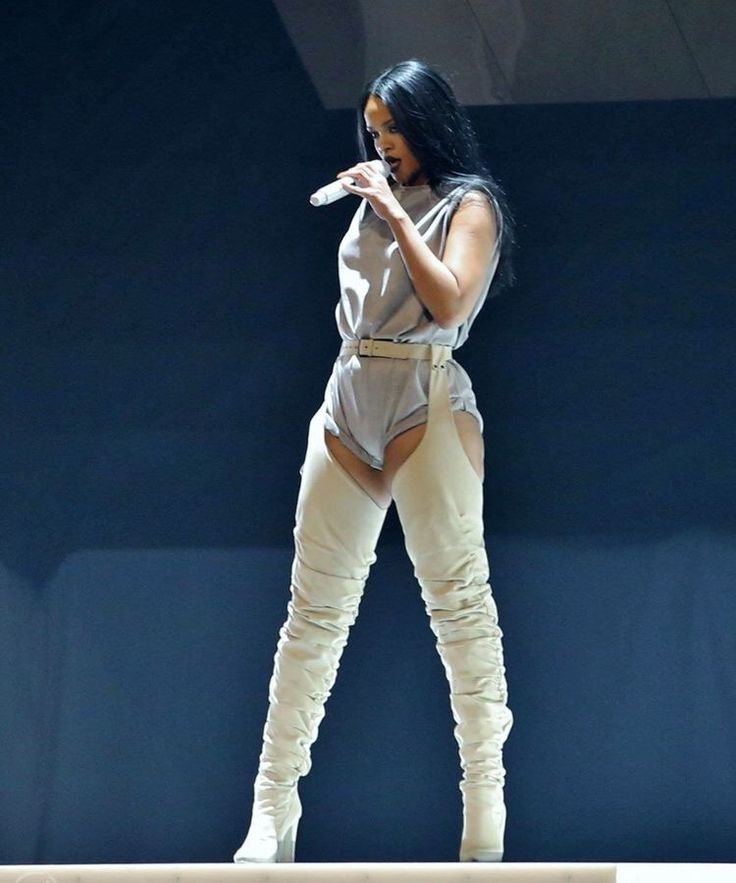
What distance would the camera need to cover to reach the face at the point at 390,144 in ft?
9.76

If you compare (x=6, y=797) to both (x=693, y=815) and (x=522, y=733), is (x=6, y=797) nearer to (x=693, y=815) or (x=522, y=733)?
(x=522, y=733)

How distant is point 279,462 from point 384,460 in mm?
637

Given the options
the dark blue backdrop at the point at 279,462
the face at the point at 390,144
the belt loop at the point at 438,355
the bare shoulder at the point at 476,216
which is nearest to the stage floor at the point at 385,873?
the dark blue backdrop at the point at 279,462

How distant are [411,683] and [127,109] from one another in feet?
5.10

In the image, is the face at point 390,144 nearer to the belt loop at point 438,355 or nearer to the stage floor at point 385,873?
the belt loop at point 438,355

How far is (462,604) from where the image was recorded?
2.85 m

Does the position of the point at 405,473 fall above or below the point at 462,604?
above

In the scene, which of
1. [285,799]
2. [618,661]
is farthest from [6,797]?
[618,661]

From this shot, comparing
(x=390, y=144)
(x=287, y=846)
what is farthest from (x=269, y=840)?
(x=390, y=144)

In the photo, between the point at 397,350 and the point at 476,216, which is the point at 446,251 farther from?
the point at 397,350

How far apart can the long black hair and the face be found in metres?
0.01

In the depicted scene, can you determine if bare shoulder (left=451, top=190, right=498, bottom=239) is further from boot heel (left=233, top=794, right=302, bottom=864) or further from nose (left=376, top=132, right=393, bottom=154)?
boot heel (left=233, top=794, right=302, bottom=864)

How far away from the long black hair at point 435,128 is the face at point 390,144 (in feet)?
0.04

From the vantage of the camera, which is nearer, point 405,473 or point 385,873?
point 385,873
